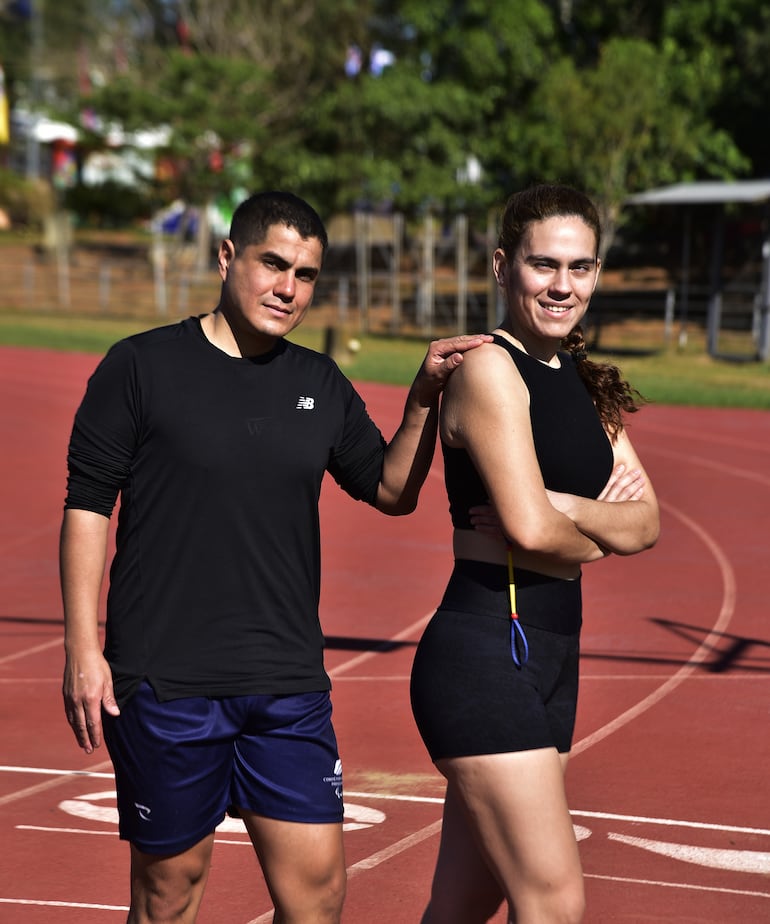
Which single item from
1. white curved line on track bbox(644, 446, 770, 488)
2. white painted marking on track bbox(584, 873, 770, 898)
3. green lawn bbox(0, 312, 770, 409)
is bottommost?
green lawn bbox(0, 312, 770, 409)

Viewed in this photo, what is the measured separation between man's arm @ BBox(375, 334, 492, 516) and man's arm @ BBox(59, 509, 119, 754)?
792mm

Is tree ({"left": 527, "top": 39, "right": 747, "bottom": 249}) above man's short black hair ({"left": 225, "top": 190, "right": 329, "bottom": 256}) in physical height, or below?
above

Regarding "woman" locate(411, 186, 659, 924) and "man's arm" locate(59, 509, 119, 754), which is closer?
"woman" locate(411, 186, 659, 924)

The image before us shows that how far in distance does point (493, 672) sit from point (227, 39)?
4842cm

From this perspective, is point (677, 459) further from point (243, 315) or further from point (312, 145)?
point (312, 145)

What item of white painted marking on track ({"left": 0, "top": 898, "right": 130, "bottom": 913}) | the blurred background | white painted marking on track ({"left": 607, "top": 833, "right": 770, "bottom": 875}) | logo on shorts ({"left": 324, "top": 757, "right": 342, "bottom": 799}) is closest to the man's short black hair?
logo on shorts ({"left": 324, "top": 757, "right": 342, "bottom": 799})

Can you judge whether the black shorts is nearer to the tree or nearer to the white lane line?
the white lane line

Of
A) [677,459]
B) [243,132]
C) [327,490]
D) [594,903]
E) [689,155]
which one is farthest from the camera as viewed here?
[243,132]

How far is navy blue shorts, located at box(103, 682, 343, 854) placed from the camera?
11.3ft

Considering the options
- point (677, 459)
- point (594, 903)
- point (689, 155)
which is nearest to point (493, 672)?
point (594, 903)

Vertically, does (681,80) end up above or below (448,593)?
above

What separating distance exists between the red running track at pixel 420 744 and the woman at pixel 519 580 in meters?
1.66

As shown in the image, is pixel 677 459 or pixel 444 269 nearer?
pixel 677 459

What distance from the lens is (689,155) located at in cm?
3691
